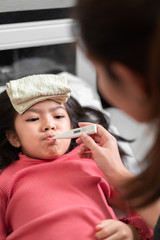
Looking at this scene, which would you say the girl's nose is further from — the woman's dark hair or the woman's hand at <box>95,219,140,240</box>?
the woman's hand at <box>95,219,140,240</box>

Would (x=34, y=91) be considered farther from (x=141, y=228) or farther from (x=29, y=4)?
(x=29, y=4)

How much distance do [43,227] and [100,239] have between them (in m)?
0.17

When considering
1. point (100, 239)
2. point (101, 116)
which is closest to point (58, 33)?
point (101, 116)

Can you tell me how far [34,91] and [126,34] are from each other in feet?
2.07

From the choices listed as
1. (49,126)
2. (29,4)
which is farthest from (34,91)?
(29,4)

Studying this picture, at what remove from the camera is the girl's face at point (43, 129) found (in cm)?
125

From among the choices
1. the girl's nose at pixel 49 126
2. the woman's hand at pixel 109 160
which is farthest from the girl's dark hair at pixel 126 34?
the girl's nose at pixel 49 126

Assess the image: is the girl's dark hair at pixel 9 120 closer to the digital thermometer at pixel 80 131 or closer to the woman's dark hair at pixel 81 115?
the woman's dark hair at pixel 81 115

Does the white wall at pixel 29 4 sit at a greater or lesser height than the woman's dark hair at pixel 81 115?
greater

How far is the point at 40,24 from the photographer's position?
1.86 metres

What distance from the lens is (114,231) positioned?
1121 millimetres

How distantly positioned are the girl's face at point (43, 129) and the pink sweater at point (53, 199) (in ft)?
0.13

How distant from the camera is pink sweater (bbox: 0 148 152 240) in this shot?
1110 mm

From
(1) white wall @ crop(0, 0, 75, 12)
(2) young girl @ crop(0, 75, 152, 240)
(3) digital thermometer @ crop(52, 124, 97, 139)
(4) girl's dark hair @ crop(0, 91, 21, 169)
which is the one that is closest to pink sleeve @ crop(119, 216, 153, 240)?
(2) young girl @ crop(0, 75, 152, 240)
